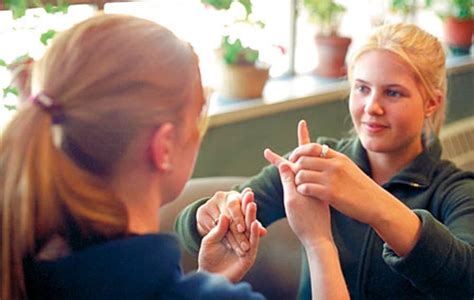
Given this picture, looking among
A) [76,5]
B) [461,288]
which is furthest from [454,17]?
[461,288]

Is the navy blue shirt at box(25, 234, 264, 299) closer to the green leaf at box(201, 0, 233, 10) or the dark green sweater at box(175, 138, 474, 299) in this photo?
the dark green sweater at box(175, 138, 474, 299)

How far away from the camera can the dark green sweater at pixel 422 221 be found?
4.08 ft

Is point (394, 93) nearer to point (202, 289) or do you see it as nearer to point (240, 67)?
point (202, 289)

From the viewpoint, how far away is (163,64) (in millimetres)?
849

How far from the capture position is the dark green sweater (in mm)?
1243

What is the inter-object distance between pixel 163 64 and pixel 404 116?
0.76 metres

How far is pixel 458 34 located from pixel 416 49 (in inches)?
89.2

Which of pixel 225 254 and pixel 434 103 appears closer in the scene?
pixel 225 254

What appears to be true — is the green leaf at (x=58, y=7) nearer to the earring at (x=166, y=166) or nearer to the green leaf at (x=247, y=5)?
the green leaf at (x=247, y=5)

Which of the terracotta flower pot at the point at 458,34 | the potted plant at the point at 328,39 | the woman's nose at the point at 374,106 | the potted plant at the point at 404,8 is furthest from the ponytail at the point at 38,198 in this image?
the terracotta flower pot at the point at 458,34

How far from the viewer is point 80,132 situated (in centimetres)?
81

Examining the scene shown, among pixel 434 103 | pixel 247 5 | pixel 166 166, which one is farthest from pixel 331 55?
pixel 166 166

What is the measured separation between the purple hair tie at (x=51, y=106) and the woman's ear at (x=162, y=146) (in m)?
0.12

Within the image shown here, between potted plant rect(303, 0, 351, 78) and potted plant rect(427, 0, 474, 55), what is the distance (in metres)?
0.73
